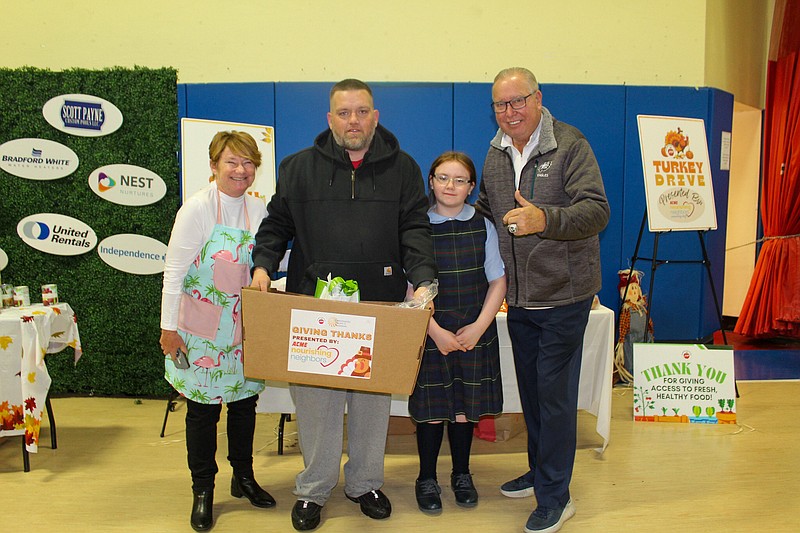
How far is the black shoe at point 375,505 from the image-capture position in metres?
2.50

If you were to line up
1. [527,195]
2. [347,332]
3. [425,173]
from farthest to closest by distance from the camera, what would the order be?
1. [425,173]
2. [527,195]
3. [347,332]

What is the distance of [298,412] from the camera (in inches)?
95.0

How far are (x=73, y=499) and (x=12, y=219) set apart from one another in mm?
2262

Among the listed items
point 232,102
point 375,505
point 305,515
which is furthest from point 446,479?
point 232,102

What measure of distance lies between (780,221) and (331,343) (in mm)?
5146

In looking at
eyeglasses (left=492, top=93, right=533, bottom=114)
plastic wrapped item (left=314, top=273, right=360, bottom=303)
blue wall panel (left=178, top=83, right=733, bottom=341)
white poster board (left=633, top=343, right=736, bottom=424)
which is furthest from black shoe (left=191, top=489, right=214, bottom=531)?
blue wall panel (left=178, top=83, right=733, bottom=341)

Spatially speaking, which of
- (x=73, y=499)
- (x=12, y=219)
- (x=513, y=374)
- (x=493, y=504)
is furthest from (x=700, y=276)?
(x=12, y=219)

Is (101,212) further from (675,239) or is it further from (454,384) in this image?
(675,239)

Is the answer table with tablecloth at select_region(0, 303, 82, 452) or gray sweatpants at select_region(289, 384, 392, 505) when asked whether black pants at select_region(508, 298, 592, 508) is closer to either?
gray sweatpants at select_region(289, 384, 392, 505)

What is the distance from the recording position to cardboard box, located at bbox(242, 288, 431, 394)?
2039mm

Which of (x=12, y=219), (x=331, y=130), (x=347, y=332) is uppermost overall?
(x=331, y=130)

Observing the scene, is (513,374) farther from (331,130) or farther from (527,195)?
(331,130)

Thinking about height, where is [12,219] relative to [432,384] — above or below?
above

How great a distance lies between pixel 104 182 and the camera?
411 cm
